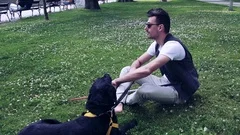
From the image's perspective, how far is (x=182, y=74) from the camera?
6.70m

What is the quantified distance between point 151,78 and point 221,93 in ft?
5.98

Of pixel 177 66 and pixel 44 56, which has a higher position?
pixel 177 66

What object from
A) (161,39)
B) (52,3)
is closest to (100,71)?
(161,39)

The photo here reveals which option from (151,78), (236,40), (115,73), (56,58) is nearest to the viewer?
(151,78)

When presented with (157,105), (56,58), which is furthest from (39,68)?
(157,105)

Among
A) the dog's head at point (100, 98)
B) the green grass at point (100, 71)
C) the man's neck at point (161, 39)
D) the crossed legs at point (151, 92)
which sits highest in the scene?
the man's neck at point (161, 39)

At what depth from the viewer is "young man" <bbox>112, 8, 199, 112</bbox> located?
248 inches

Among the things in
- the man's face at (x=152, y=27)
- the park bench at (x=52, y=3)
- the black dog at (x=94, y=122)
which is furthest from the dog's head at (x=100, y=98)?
the park bench at (x=52, y=3)

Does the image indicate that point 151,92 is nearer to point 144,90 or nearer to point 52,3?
point 144,90

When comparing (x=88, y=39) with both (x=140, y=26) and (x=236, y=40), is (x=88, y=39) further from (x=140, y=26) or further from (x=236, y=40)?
(x=236, y=40)

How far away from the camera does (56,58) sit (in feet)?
42.0

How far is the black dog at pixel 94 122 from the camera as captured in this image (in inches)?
200

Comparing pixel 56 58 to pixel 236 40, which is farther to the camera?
pixel 236 40

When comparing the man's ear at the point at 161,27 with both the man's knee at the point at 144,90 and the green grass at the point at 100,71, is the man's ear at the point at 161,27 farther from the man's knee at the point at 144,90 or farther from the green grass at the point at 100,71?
the green grass at the point at 100,71
